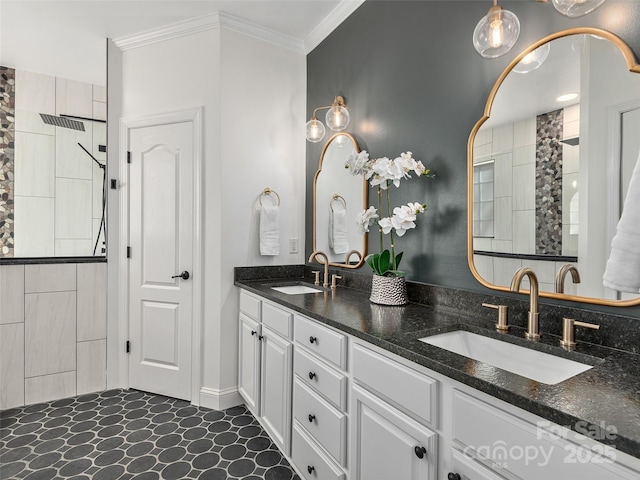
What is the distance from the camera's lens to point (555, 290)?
4.18 feet

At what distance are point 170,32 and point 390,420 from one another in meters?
2.89

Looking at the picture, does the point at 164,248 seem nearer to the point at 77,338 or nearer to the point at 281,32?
the point at 77,338

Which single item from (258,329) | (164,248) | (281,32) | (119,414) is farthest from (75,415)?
(281,32)

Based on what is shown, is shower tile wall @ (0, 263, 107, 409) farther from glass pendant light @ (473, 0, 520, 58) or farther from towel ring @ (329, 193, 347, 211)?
glass pendant light @ (473, 0, 520, 58)

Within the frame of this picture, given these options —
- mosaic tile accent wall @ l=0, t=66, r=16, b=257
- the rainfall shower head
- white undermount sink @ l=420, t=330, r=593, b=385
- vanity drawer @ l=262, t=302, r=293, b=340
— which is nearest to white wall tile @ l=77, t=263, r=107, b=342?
mosaic tile accent wall @ l=0, t=66, r=16, b=257

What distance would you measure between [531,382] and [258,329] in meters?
1.60

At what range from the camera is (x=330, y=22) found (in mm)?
2555

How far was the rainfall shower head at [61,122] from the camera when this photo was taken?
317cm

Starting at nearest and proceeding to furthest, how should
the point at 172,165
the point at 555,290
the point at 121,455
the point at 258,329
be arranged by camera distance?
the point at 555,290
the point at 121,455
the point at 258,329
the point at 172,165

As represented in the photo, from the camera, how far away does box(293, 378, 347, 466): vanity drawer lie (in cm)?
141

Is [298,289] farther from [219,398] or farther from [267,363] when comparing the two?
[219,398]

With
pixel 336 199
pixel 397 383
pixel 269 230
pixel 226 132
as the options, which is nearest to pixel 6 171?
pixel 226 132

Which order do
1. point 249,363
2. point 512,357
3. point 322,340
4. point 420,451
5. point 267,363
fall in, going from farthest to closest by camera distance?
point 249,363
point 267,363
point 322,340
point 512,357
point 420,451

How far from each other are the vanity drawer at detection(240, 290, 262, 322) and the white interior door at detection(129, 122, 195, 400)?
0.41 m
